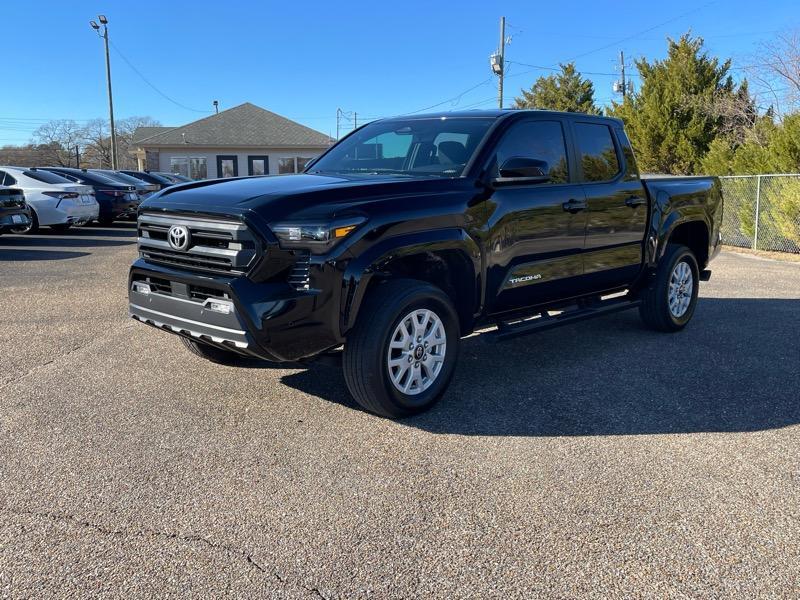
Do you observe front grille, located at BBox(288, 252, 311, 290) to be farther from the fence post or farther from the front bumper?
the fence post

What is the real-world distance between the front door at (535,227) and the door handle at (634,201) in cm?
71

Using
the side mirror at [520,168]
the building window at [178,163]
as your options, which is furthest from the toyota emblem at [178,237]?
the building window at [178,163]

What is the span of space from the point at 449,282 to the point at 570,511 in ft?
6.22

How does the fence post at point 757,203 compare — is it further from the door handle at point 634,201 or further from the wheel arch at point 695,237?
the door handle at point 634,201

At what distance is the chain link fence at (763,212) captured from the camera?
13.3 metres

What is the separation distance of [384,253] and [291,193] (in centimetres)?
64

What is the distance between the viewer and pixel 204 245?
413cm

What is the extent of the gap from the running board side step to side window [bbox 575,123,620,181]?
1101 mm

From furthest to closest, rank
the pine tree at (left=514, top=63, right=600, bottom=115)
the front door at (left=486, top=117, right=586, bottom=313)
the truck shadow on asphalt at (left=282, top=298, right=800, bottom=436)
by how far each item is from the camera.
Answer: the pine tree at (left=514, top=63, right=600, bottom=115) < the front door at (left=486, top=117, right=586, bottom=313) < the truck shadow on asphalt at (left=282, top=298, right=800, bottom=436)

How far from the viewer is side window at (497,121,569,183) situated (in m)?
5.11

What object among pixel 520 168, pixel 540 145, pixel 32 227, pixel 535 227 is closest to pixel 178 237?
pixel 520 168

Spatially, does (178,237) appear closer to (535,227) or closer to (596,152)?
(535,227)

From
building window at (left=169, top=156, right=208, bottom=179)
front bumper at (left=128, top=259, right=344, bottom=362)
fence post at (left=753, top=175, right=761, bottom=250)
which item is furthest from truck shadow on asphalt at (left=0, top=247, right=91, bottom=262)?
building window at (left=169, top=156, right=208, bottom=179)

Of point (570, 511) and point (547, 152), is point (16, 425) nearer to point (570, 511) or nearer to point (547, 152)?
point (570, 511)
